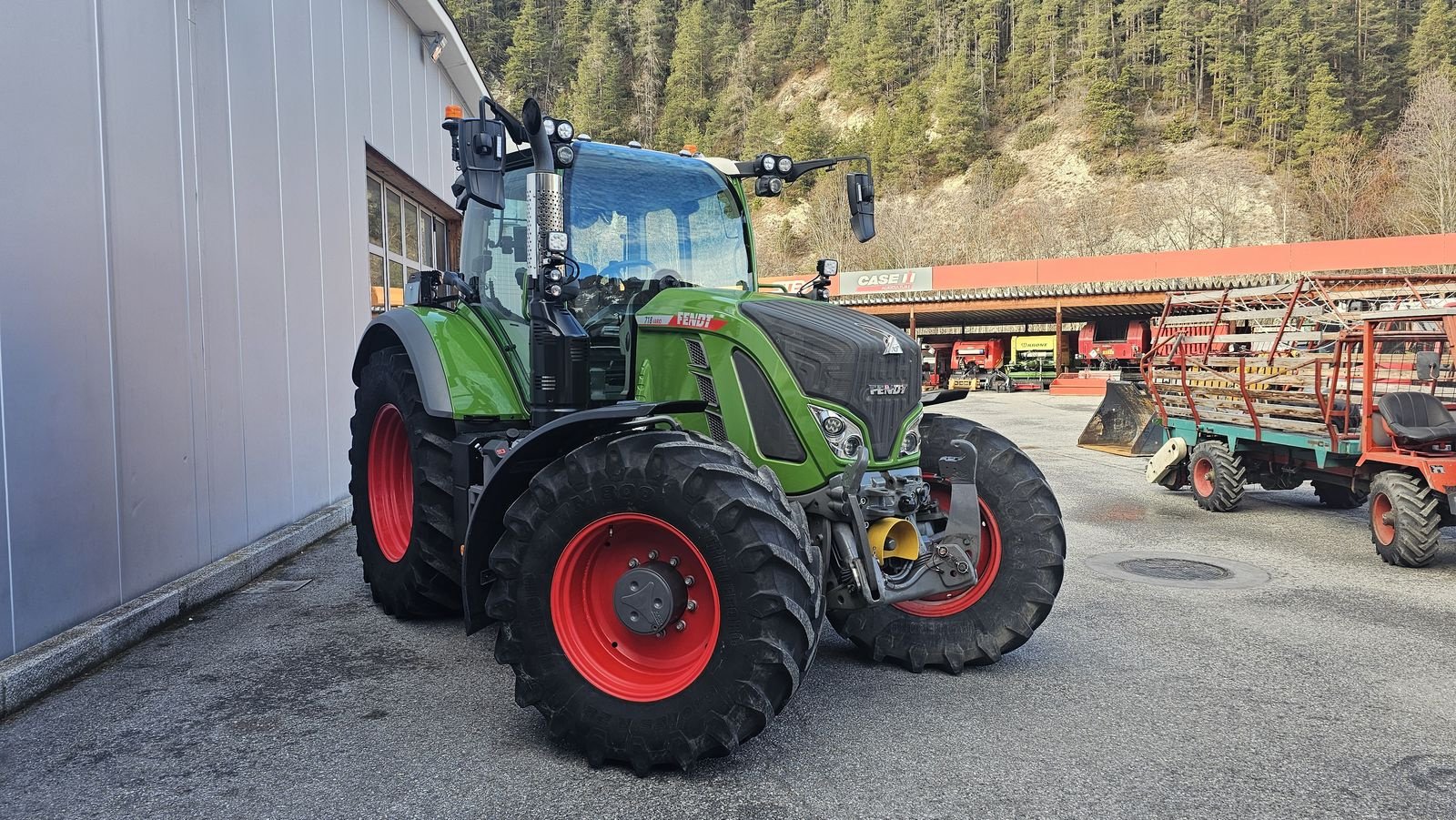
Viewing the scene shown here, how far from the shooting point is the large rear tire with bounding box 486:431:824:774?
3.00 meters

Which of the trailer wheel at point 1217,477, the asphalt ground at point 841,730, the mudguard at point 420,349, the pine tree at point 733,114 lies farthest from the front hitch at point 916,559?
the pine tree at point 733,114

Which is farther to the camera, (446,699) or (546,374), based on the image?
(546,374)

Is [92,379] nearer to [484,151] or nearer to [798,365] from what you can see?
[484,151]

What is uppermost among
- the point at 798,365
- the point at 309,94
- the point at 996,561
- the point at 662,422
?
the point at 309,94

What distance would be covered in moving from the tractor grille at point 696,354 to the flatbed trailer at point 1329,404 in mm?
5638

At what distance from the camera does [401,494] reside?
18.4ft

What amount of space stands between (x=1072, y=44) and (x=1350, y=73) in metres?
20.7

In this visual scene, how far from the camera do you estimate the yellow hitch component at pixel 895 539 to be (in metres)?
3.65

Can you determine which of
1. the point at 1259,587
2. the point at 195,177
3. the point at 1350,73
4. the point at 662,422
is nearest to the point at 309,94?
the point at 195,177

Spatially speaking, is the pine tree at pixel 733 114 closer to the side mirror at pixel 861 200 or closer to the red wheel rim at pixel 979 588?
the side mirror at pixel 861 200

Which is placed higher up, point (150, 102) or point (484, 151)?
point (150, 102)

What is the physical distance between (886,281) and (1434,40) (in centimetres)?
5350

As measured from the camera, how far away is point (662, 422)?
12.0 ft

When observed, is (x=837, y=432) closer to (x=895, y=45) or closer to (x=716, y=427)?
(x=716, y=427)
